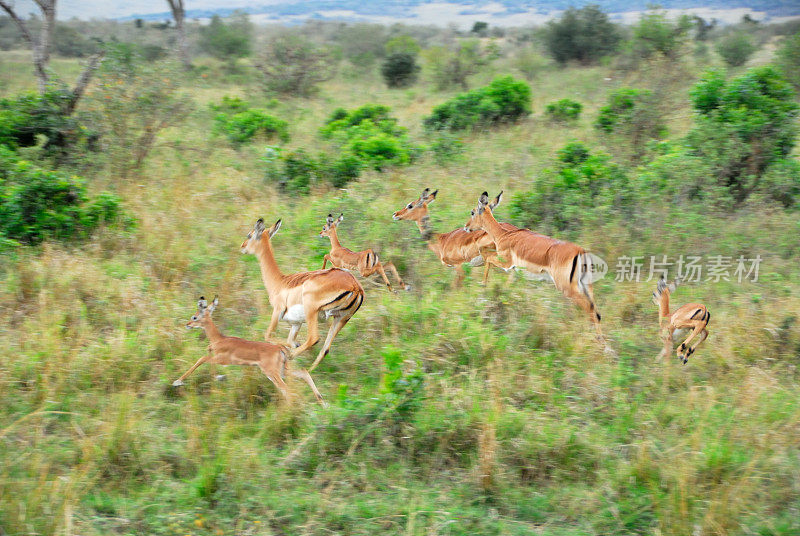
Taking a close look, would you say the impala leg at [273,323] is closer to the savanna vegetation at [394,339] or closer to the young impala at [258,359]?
the savanna vegetation at [394,339]

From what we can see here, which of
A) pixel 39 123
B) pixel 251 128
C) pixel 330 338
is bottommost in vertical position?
pixel 330 338

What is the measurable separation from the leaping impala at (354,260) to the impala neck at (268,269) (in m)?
0.80

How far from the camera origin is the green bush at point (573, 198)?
21.9ft

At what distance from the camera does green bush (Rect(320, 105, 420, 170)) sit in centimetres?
863

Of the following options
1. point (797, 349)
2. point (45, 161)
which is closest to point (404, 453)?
point (797, 349)

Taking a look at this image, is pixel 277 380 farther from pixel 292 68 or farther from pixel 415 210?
pixel 292 68

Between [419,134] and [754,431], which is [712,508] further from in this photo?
[419,134]

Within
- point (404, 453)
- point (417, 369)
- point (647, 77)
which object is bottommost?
point (404, 453)

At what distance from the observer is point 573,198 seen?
22.4 feet

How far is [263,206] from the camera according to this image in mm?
7324

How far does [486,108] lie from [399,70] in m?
7.80

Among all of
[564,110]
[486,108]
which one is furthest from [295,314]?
[564,110]

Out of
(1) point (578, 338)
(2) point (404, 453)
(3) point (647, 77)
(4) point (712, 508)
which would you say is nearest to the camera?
(4) point (712, 508)

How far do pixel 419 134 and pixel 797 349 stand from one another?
7427 mm
